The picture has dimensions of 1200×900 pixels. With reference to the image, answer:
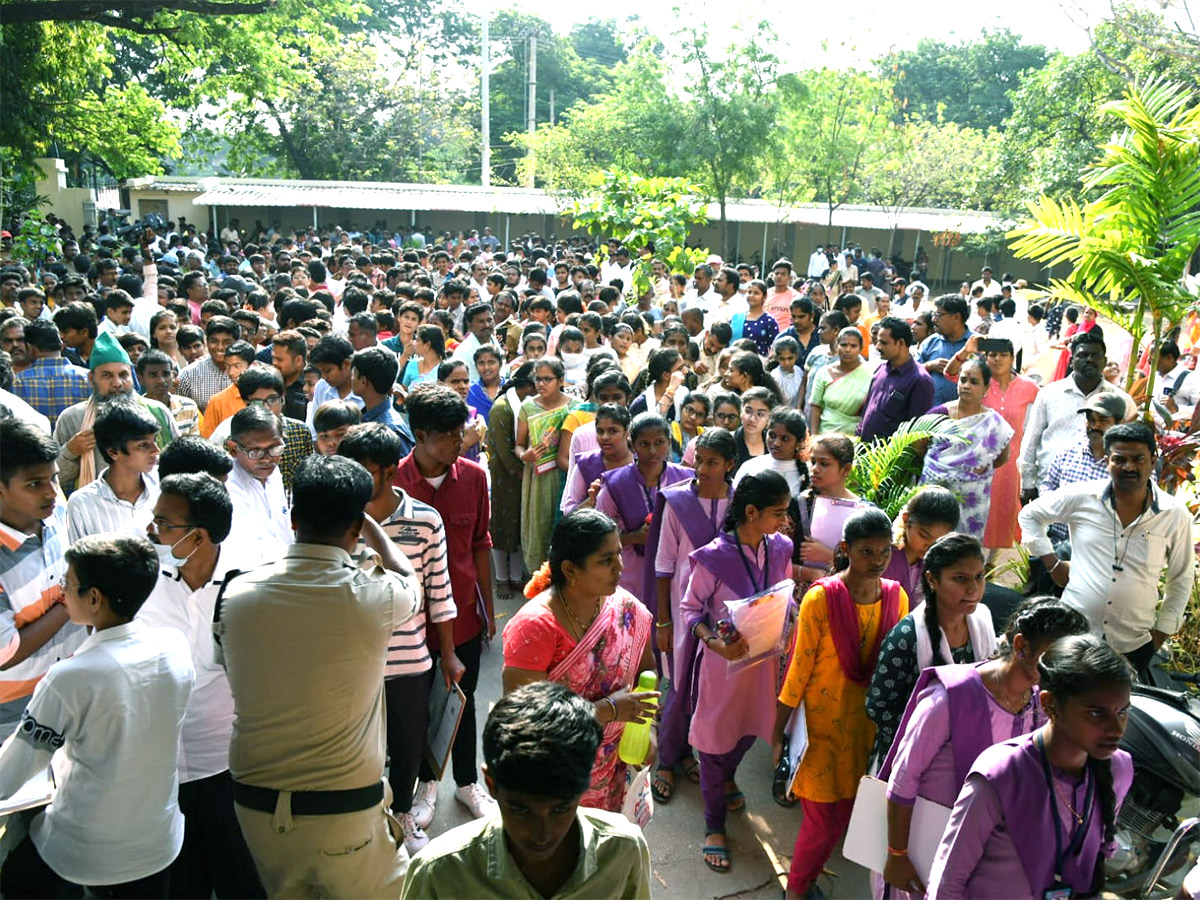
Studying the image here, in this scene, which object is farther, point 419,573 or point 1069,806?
point 419,573

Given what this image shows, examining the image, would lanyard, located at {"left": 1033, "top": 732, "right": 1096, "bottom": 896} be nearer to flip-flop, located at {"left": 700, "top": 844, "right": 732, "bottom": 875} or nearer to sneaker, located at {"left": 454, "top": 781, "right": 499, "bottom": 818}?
flip-flop, located at {"left": 700, "top": 844, "right": 732, "bottom": 875}

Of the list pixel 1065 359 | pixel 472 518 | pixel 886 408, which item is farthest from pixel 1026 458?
pixel 472 518

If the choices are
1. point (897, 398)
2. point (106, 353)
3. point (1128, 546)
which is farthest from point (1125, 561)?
point (106, 353)

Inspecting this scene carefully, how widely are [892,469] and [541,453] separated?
200 cm

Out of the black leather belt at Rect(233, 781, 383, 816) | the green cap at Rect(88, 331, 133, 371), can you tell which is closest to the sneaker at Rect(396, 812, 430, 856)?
the black leather belt at Rect(233, 781, 383, 816)

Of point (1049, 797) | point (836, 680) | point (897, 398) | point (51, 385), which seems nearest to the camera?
point (1049, 797)

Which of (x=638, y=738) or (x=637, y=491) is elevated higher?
(x=637, y=491)

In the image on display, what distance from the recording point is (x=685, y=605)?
3785 mm

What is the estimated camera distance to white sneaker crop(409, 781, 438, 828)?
3915mm

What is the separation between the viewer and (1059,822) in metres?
2.32

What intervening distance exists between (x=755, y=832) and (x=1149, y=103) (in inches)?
197

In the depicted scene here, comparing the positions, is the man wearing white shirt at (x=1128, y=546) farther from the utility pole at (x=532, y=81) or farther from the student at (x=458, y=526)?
the utility pole at (x=532, y=81)

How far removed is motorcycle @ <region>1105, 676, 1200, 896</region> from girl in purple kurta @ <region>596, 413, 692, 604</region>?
2047 millimetres

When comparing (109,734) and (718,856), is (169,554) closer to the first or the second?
(109,734)
